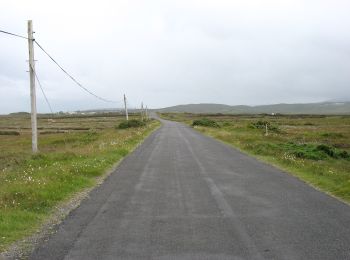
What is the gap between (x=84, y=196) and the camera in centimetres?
1241

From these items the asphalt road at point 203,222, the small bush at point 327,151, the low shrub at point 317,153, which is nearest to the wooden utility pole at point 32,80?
the asphalt road at point 203,222

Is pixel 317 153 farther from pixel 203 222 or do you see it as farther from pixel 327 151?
pixel 203 222

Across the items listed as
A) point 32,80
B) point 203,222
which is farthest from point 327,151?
point 203,222

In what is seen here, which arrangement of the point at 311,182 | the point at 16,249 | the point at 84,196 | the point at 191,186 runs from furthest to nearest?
the point at 311,182
the point at 191,186
the point at 84,196
the point at 16,249

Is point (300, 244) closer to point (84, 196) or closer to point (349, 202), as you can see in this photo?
point (349, 202)

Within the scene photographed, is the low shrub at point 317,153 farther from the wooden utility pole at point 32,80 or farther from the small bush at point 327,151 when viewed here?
the wooden utility pole at point 32,80

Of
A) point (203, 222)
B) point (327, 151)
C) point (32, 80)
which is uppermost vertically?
point (32, 80)

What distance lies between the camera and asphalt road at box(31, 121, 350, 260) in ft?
23.5

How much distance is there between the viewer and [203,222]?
9164mm

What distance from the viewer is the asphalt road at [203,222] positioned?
7160 mm

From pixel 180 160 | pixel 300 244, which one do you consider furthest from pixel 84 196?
pixel 180 160

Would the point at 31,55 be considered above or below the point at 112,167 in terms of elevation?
above

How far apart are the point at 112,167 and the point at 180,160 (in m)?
4.00

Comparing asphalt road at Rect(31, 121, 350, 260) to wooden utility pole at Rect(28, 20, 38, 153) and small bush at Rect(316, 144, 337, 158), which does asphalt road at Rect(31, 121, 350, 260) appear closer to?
wooden utility pole at Rect(28, 20, 38, 153)
